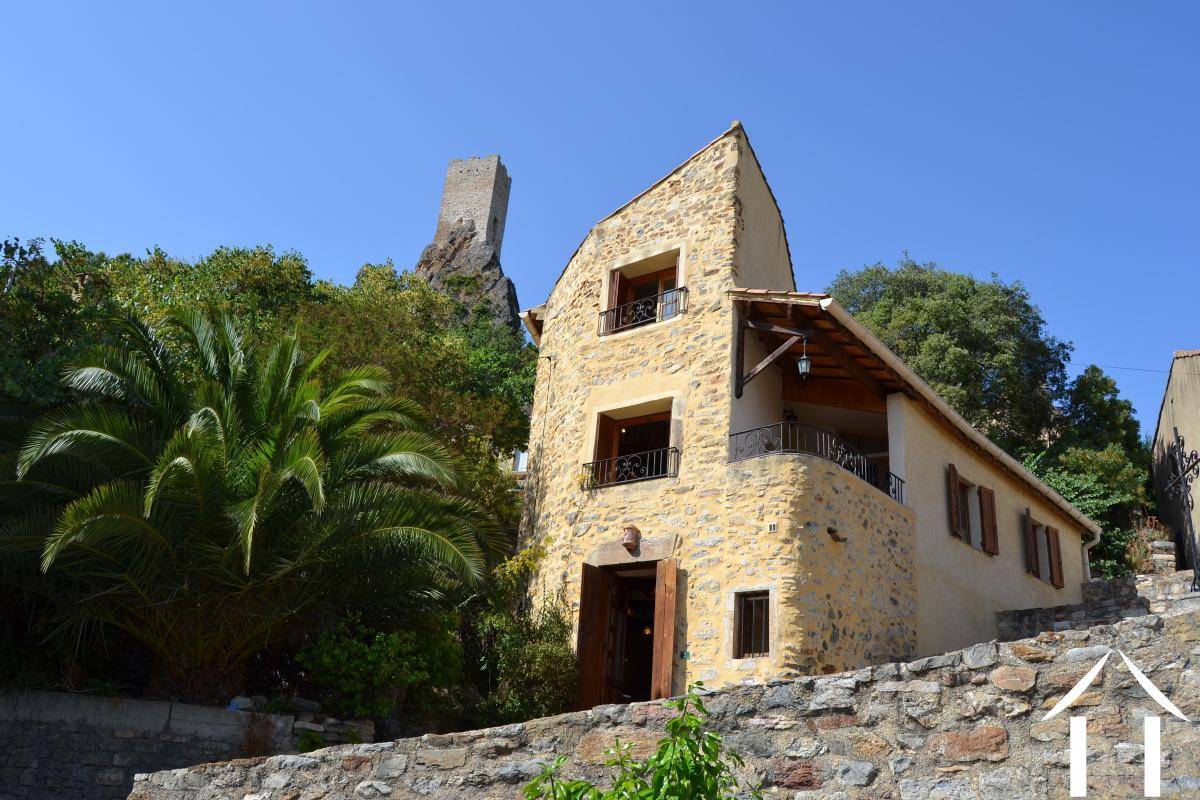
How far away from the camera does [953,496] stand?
1405 cm

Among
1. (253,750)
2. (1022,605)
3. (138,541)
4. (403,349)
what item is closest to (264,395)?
(138,541)

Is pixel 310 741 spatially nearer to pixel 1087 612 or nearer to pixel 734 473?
pixel 734 473

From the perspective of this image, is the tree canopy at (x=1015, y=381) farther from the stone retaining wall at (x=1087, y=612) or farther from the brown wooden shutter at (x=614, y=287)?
the brown wooden shutter at (x=614, y=287)

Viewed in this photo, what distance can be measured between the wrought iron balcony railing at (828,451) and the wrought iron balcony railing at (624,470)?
3.24 feet

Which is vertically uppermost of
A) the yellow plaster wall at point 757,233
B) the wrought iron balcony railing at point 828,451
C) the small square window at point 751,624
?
the yellow plaster wall at point 757,233

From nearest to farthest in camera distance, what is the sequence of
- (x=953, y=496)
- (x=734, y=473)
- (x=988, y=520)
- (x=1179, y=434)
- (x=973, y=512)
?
1. (x=734, y=473)
2. (x=953, y=496)
3. (x=973, y=512)
4. (x=988, y=520)
5. (x=1179, y=434)

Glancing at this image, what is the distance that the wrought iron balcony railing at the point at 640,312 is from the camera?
44.9 ft

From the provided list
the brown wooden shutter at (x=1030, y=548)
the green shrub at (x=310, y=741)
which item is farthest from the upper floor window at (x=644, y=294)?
the brown wooden shutter at (x=1030, y=548)

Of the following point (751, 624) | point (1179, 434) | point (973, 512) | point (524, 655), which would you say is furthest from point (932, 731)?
point (1179, 434)

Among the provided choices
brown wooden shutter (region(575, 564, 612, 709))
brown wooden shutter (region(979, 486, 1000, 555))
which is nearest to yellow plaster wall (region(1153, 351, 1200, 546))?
brown wooden shutter (region(979, 486, 1000, 555))

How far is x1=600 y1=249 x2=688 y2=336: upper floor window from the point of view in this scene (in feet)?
45.0

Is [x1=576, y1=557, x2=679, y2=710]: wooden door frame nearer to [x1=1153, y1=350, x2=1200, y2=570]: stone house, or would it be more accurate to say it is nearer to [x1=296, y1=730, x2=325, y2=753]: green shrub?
[x1=296, y1=730, x2=325, y2=753]: green shrub

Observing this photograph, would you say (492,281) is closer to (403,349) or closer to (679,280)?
(403,349)

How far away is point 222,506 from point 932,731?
7.60 m
